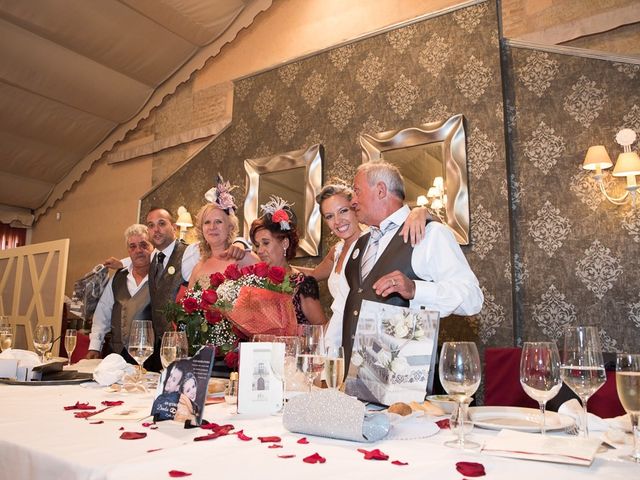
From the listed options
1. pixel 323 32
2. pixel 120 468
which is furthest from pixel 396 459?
pixel 323 32

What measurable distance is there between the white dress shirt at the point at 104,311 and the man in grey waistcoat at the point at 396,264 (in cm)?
187

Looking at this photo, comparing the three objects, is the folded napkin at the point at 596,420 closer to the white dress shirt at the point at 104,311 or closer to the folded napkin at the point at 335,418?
the folded napkin at the point at 335,418

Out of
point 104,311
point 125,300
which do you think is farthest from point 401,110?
point 104,311

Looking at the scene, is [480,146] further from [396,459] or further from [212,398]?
[396,459]

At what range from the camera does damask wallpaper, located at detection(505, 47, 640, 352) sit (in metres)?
3.17

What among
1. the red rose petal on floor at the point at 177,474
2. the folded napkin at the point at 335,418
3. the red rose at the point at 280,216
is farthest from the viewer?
the red rose at the point at 280,216

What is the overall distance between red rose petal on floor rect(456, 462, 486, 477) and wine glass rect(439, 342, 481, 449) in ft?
0.48

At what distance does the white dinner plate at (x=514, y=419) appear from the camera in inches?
42.9

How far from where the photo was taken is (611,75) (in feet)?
10.9

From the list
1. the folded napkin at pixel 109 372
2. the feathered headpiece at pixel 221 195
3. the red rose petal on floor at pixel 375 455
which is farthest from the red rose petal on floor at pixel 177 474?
the feathered headpiece at pixel 221 195

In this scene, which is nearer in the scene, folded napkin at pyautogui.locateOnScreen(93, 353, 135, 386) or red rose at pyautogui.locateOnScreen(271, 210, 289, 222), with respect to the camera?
folded napkin at pyautogui.locateOnScreen(93, 353, 135, 386)

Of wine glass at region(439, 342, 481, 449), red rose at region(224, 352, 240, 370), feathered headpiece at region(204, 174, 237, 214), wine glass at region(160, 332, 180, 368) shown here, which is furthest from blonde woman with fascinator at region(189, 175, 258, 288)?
wine glass at region(439, 342, 481, 449)

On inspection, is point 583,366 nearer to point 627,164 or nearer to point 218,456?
point 218,456

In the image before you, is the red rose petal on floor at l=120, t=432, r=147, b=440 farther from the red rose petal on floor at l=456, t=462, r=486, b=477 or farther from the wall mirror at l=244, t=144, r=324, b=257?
the wall mirror at l=244, t=144, r=324, b=257
